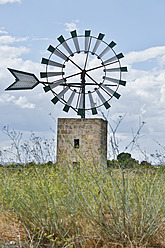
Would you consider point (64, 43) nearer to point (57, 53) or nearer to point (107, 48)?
point (57, 53)

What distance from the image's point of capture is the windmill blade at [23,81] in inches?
377

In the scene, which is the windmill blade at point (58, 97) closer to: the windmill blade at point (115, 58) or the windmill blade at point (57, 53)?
the windmill blade at point (57, 53)

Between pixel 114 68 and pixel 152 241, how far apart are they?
25.2 ft

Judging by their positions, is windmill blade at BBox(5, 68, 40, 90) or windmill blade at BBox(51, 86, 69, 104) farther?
windmill blade at BBox(51, 86, 69, 104)

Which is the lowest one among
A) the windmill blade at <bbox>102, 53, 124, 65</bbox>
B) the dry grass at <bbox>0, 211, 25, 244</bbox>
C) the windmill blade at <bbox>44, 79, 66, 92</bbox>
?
the dry grass at <bbox>0, 211, 25, 244</bbox>

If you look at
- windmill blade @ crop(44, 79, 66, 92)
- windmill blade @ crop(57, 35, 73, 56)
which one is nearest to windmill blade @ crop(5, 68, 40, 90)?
windmill blade @ crop(44, 79, 66, 92)

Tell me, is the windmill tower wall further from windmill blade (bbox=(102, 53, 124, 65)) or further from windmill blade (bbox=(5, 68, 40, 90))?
windmill blade (bbox=(102, 53, 124, 65))

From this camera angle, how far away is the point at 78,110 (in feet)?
33.0

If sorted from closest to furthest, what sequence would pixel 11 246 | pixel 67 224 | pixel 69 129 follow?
1. pixel 11 246
2. pixel 67 224
3. pixel 69 129

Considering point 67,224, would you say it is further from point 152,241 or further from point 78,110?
point 78,110

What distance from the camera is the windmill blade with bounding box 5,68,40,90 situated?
958 cm

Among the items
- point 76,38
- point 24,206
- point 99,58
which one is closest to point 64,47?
point 76,38

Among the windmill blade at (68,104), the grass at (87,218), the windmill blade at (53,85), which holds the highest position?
the windmill blade at (53,85)

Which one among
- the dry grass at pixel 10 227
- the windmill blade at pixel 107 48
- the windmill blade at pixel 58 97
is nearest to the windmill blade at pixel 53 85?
the windmill blade at pixel 58 97
